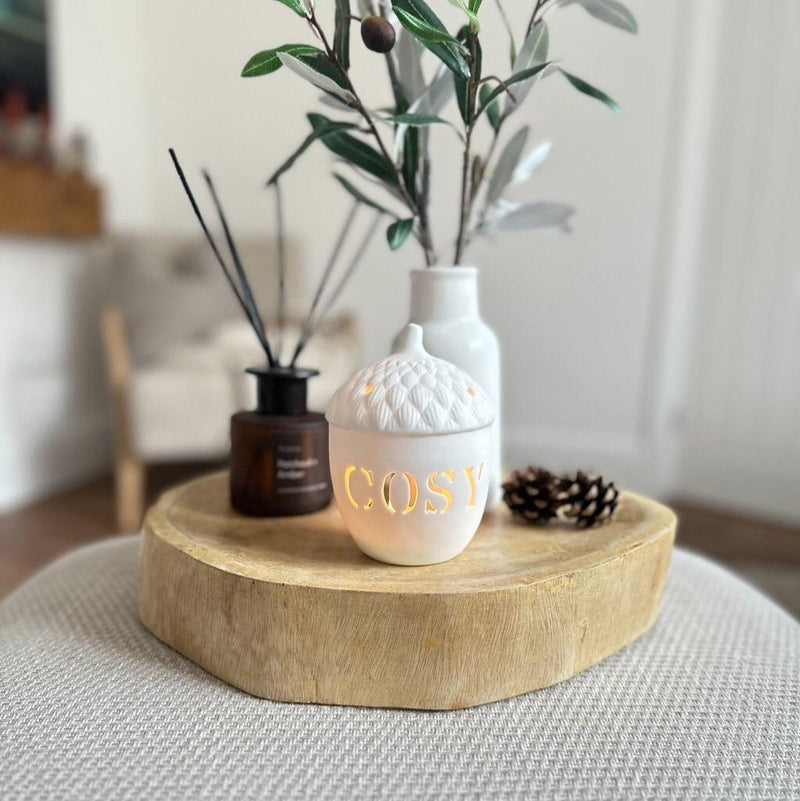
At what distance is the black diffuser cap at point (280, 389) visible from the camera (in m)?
0.72

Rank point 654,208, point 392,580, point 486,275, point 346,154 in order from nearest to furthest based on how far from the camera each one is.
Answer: point 392,580
point 346,154
point 654,208
point 486,275

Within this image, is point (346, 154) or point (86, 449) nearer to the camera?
point (346, 154)

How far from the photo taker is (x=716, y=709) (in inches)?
23.2

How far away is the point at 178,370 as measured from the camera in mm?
2086

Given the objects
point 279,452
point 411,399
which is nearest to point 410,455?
point 411,399

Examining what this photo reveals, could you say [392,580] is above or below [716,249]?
below

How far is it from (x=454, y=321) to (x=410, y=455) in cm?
18

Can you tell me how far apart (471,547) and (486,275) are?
1804 mm

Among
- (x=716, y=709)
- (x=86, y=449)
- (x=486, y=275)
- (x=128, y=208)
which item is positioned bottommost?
(x=86, y=449)

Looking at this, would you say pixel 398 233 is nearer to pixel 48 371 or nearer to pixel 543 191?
pixel 543 191

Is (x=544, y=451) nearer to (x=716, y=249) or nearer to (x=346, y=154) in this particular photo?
(x=716, y=249)

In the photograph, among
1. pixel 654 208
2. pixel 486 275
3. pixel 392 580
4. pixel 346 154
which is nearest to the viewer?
pixel 392 580

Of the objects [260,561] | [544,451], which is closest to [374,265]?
[544,451]

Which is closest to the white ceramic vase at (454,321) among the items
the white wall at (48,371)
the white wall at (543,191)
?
the white wall at (543,191)
